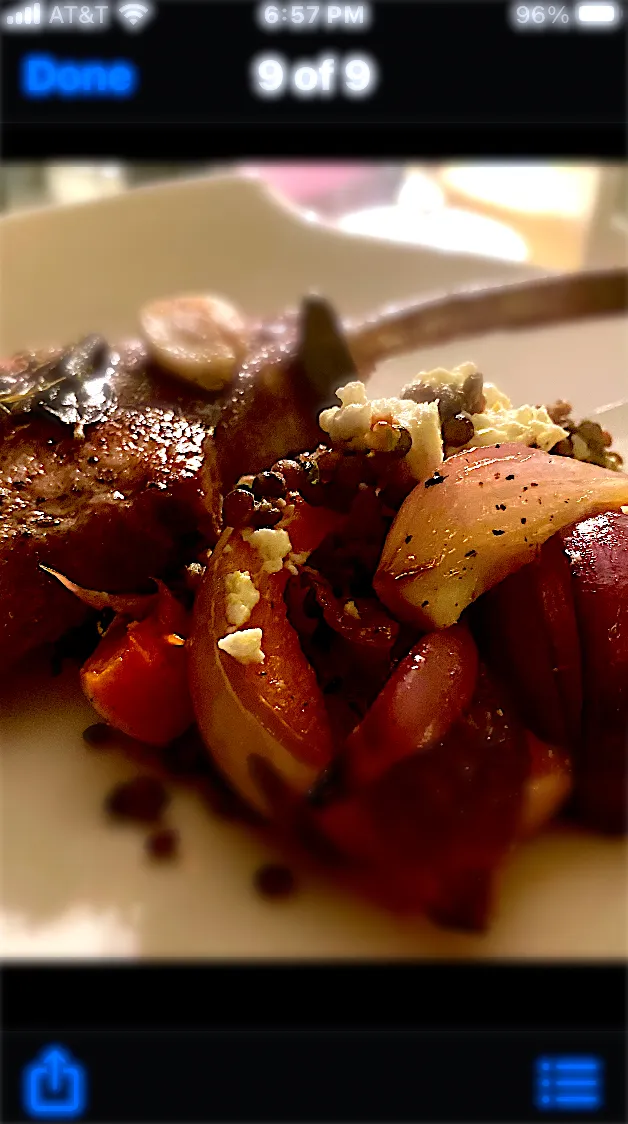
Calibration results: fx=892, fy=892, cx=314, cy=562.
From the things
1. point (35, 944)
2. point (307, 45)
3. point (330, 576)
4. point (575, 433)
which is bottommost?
point (35, 944)

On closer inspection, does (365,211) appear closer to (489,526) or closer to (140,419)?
(140,419)

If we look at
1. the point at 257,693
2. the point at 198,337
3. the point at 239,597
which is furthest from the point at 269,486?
the point at 198,337

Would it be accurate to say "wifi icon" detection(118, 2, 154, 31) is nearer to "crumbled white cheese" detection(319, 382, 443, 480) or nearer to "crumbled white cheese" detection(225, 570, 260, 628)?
"crumbled white cheese" detection(319, 382, 443, 480)

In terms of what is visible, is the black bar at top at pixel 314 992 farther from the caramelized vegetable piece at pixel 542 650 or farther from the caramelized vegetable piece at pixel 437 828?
the caramelized vegetable piece at pixel 542 650

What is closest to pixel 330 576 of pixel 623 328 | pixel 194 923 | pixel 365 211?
pixel 194 923

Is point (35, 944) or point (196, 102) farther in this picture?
point (196, 102)

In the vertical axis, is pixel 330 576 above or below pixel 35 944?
above

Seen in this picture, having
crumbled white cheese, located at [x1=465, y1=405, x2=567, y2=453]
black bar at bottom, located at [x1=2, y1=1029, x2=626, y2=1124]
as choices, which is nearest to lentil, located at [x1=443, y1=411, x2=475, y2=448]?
crumbled white cheese, located at [x1=465, y1=405, x2=567, y2=453]

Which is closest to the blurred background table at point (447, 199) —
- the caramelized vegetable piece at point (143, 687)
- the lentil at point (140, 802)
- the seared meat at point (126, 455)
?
the seared meat at point (126, 455)
